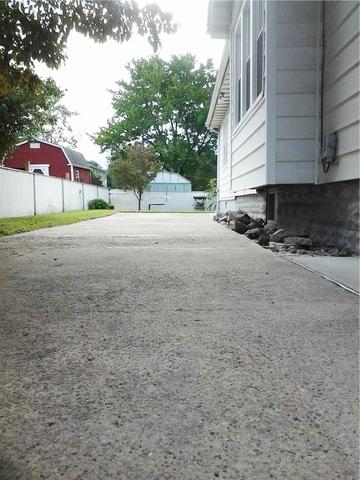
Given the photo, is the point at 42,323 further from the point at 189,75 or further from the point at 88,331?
the point at 189,75

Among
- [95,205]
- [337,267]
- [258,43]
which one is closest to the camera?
[337,267]

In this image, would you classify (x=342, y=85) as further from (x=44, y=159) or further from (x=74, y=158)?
(x=74, y=158)

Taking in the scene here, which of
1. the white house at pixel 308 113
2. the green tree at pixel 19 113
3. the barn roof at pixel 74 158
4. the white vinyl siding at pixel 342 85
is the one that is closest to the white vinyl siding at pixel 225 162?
the white house at pixel 308 113

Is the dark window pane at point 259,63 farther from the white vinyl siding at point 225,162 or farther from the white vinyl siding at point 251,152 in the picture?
the white vinyl siding at point 225,162

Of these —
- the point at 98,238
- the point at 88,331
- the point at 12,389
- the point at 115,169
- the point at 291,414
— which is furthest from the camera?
the point at 115,169

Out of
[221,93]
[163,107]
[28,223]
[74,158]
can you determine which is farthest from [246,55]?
[163,107]

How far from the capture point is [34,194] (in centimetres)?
1628

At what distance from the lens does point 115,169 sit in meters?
30.9

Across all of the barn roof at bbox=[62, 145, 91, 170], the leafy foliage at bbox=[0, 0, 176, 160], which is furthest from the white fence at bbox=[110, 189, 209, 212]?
the leafy foliage at bbox=[0, 0, 176, 160]

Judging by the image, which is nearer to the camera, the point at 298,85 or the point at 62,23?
the point at 298,85

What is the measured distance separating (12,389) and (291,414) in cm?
100

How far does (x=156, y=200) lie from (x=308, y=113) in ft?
91.2

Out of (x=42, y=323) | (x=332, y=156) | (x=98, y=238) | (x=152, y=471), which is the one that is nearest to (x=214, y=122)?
(x=98, y=238)

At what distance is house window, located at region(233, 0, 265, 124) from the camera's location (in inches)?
263
